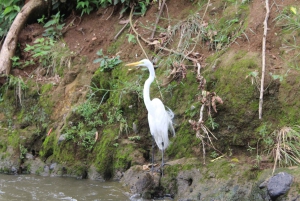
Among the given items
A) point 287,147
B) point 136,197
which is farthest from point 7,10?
point 287,147

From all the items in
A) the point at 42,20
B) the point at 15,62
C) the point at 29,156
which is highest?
the point at 42,20

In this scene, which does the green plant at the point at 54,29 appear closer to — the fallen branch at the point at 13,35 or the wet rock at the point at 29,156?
the fallen branch at the point at 13,35

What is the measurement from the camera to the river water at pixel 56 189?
5723mm

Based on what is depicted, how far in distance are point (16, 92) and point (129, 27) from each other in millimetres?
2344

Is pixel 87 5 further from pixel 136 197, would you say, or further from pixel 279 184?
pixel 279 184

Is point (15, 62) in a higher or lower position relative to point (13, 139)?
higher

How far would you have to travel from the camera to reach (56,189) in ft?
19.9

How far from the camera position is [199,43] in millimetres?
7148

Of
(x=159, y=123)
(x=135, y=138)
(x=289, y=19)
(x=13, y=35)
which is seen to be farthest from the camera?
(x=13, y=35)

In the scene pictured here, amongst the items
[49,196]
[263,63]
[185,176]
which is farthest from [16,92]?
[263,63]

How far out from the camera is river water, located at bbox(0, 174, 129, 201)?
18.8 feet

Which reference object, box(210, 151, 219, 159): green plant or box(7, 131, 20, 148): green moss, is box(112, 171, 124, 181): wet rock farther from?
box(7, 131, 20, 148): green moss

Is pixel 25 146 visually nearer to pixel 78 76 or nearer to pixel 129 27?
pixel 78 76

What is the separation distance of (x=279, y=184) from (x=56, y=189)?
2.96 meters
